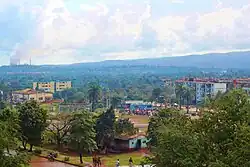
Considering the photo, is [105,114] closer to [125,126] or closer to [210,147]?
[125,126]

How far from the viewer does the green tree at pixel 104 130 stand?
32.3 meters

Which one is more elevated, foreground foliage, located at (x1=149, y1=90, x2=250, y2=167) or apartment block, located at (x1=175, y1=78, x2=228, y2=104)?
foreground foliage, located at (x1=149, y1=90, x2=250, y2=167)

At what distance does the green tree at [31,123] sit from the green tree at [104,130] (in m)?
4.74

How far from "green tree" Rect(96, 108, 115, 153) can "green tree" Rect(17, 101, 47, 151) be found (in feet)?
15.5

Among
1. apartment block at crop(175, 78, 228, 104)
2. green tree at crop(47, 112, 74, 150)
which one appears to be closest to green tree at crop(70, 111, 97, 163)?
green tree at crop(47, 112, 74, 150)

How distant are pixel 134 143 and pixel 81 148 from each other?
7906 mm

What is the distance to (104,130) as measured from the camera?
32.2m

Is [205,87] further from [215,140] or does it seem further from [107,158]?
[215,140]

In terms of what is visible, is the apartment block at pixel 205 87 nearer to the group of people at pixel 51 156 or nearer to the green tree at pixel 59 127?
the green tree at pixel 59 127

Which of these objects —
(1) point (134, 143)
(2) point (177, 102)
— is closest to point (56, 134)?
(1) point (134, 143)

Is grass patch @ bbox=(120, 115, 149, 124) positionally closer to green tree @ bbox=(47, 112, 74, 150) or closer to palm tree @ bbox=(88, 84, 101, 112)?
palm tree @ bbox=(88, 84, 101, 112)

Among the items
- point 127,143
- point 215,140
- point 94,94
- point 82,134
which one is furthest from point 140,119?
point 215,140

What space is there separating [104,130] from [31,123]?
5834 millimetres

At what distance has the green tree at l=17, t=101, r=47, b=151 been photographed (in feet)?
92.9
